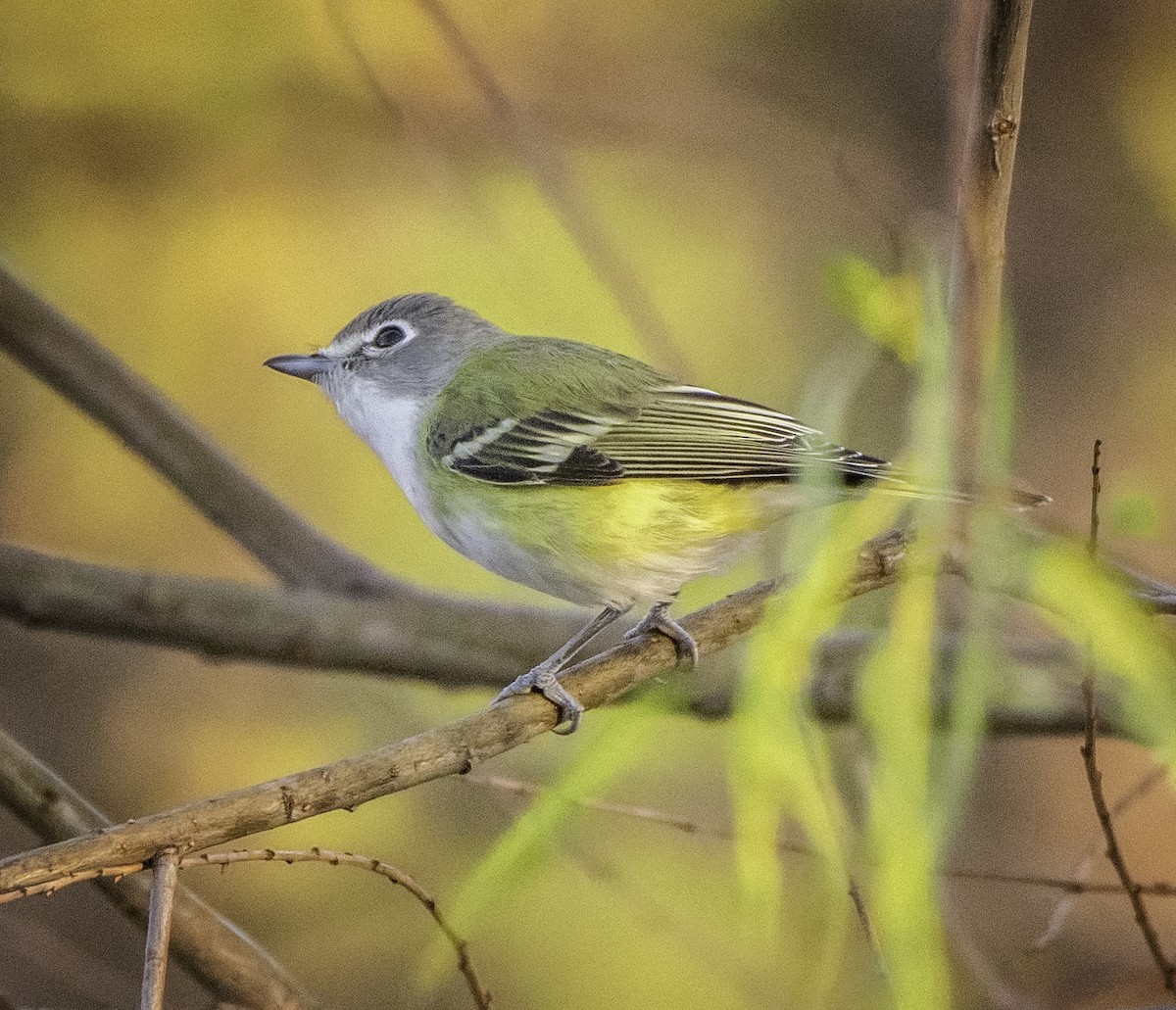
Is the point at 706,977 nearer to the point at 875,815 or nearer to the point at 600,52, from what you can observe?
the point at 875,815

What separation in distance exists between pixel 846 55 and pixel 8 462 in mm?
827

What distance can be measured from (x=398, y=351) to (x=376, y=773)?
541mm

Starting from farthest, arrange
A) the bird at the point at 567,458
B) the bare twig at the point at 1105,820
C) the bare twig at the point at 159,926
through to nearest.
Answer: the bird at the point at 567,458, the bare twig at the point at 1105,820, the bare twig at the point at 159,926

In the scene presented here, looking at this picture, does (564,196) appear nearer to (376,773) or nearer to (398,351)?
(398,351)

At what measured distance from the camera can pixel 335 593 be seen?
118 cm

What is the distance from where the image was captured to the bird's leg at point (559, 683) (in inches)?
28.3

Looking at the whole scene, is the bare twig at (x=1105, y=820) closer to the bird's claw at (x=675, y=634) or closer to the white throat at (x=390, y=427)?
the bird's claw at (x=675, y=634)

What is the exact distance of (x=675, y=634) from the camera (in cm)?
78

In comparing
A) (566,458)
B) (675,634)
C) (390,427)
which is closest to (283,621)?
(390,427)

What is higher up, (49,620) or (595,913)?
(49,620)

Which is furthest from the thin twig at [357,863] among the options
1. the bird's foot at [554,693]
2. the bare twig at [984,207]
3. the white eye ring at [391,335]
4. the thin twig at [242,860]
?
the white eye ring at [391,335]

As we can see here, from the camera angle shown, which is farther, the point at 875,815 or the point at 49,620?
Answer: the point at 49,620

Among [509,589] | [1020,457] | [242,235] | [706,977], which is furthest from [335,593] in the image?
[1020,457]

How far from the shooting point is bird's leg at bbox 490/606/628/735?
0.72 metres
